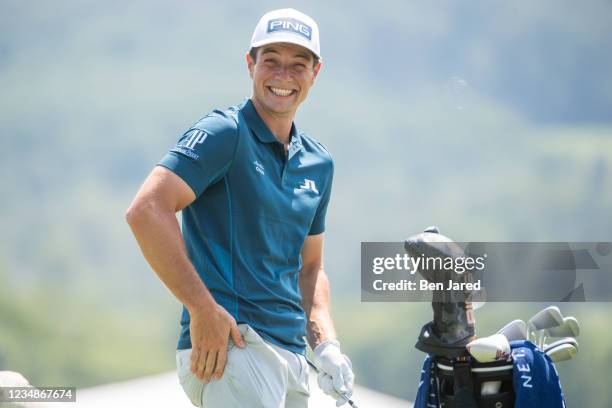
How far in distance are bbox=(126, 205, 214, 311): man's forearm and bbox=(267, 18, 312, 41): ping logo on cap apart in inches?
22.1

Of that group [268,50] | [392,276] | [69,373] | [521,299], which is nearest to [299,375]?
[268,50]

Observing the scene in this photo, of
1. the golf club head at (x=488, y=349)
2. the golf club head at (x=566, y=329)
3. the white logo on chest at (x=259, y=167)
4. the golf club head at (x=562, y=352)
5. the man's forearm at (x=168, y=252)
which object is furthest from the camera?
the golf club head at (x=566, y=329)

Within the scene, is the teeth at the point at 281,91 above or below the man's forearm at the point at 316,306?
above

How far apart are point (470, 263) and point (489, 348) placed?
328mm

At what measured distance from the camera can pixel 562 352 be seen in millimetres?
2729

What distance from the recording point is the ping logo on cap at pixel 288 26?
1.92 metres

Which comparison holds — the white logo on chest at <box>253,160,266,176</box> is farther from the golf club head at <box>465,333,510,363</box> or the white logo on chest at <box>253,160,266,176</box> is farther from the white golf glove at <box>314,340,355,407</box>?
the golf club head at <box>465,333,510,363</box>

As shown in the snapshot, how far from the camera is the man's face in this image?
1.94 metres

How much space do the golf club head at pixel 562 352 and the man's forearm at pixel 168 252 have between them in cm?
Result: 153

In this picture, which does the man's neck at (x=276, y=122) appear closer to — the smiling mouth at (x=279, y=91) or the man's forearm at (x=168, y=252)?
the smiling mouth at (x=279, y=91)

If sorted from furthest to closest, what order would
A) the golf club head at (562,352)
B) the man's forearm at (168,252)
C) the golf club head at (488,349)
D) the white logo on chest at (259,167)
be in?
the golf club head at (562,352), the golf club head at (488,349), the white logo on chest at (259,167), the man's forearm at (168,252)

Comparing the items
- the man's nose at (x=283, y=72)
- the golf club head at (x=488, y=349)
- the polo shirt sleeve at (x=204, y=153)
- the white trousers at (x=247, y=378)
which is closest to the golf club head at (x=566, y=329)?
the golf club head at (x=488, y=349)

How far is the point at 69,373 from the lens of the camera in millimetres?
4719

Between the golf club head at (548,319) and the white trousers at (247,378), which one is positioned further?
the golf club head at (548,319)
